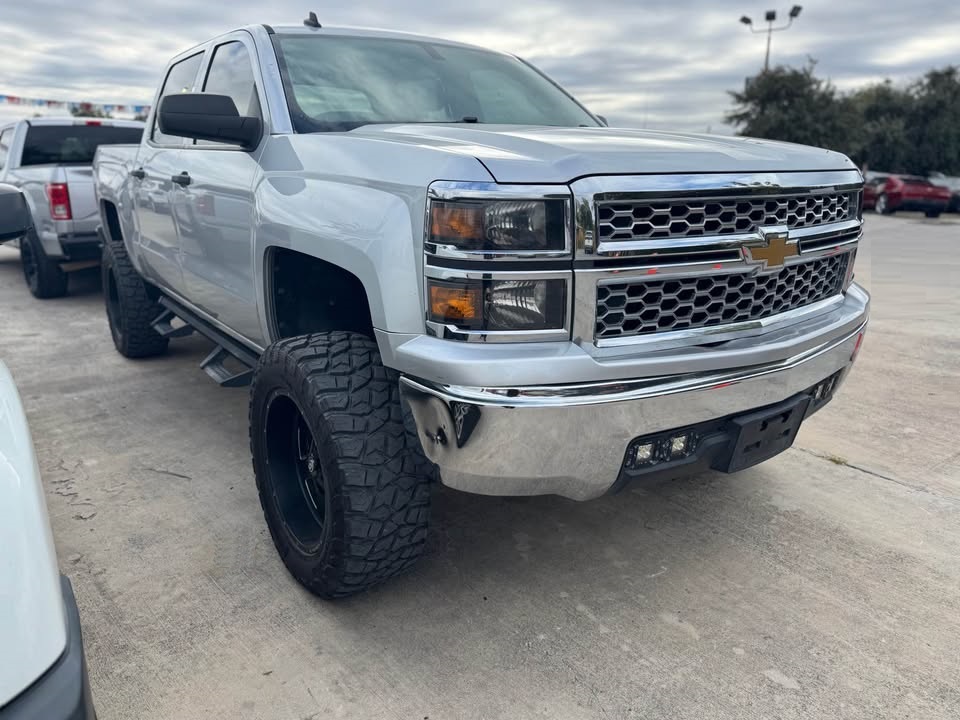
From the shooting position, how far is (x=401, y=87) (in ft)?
10.0

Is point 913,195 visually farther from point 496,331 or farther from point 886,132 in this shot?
point 496,331

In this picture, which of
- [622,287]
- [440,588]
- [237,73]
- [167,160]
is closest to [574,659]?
[440,588]

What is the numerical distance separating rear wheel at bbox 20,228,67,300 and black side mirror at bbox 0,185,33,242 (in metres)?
6.11

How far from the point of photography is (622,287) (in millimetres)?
1952

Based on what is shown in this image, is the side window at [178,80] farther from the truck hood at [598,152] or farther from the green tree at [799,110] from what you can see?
the green tree at [799,110]

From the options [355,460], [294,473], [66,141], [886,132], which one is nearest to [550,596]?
[355,460]

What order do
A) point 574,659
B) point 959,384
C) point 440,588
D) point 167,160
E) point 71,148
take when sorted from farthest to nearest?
1. point 71,148
2. point 959,384
3. point 167,160
4. point 440,588
5. point 574,659

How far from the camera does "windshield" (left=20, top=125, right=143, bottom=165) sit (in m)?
7.52

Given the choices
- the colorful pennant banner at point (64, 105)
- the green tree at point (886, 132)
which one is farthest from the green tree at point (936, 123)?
the colorful pennant banner at point (64, 105)

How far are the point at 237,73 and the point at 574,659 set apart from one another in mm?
2695

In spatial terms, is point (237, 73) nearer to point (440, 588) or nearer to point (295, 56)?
point (295, 56)

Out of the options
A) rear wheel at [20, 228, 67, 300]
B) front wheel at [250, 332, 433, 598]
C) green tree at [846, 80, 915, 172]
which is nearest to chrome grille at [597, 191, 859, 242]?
front wheel at [250, 332, 433, 598]

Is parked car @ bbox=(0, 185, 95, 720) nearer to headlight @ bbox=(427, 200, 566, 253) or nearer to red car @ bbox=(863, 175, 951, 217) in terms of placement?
headlight @ bbox=(427, 200, 566, 253)

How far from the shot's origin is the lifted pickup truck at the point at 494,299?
186 centimetres
